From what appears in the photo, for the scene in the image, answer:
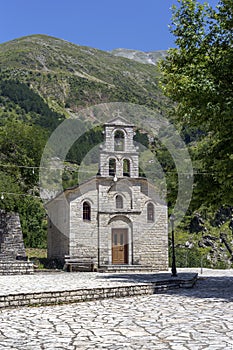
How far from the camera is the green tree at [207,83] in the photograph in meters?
13.2

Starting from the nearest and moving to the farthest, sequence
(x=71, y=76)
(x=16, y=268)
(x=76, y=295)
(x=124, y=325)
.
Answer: (x=124, y=325)
(x=76, y=295)
(x=16, y=268)
(x=71, y=76)

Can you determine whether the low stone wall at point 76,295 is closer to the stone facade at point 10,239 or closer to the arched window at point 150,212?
the arched window at point 150,212

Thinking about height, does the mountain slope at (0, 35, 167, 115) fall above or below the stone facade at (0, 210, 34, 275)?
above

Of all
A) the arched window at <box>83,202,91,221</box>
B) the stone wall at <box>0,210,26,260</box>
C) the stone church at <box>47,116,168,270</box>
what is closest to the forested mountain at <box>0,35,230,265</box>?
the stone wall at <box>0,210,26,260</box>

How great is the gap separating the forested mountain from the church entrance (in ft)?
16.9

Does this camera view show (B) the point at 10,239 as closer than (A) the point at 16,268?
No

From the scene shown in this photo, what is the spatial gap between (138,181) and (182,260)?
11.7 meters

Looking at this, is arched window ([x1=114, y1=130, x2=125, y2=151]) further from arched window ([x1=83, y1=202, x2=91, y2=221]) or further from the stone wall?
the stone wall

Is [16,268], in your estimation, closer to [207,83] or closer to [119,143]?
[119,143]

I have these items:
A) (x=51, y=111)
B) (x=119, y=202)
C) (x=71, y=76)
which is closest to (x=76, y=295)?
(x=119, y=202)

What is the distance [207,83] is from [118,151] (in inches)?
565

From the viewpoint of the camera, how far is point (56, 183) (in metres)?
52.8

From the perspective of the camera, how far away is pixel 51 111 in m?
98.6

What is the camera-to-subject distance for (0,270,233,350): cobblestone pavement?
252 inches
